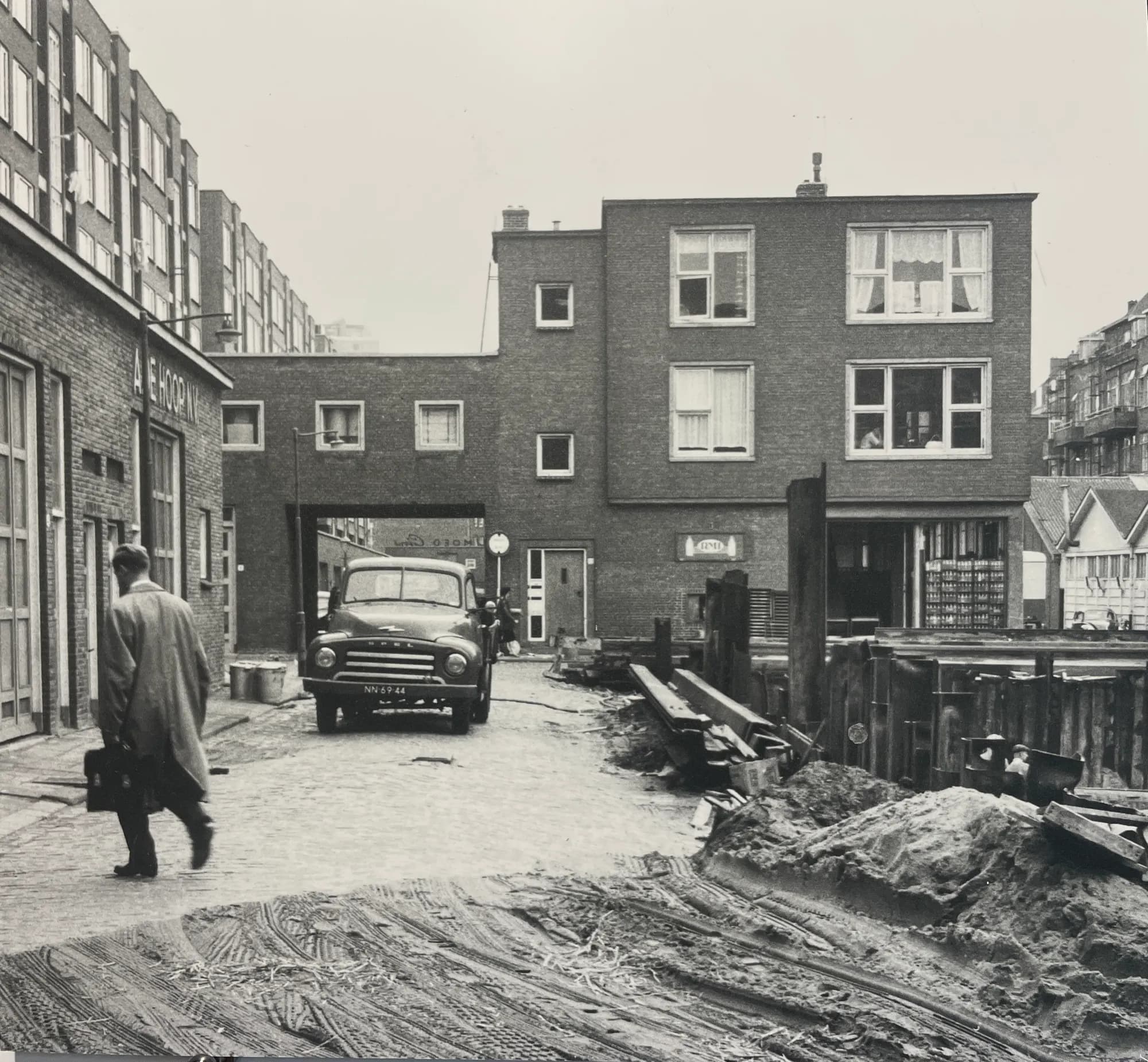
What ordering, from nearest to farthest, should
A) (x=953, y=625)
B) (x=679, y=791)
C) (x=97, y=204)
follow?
1. (x=97, y=204)
2. (x=953, y=625)
3. (x=679, y=791)

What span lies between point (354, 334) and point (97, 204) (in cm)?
102

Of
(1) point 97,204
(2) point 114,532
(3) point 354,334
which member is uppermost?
(1) point 97,204

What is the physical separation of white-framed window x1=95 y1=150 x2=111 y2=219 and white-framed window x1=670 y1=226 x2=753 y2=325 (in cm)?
209

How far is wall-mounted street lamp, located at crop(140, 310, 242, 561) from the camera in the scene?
14.2 ft

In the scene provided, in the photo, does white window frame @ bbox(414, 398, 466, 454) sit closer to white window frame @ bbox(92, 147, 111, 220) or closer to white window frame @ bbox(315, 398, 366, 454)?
white window frame @ bbox(315, 398, 366, 454)

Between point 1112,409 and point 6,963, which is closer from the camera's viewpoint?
point 6,963

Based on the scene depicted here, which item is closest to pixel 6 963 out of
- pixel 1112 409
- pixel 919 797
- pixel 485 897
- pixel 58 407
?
pixel 485 897

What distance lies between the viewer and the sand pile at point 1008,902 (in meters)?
3.01

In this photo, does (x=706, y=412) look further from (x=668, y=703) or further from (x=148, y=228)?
(x=668, y=703)

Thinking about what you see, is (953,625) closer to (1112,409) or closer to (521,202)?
(1112,409)

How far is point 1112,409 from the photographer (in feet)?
13.0

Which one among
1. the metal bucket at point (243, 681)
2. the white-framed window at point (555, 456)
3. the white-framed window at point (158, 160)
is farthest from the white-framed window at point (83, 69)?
the metal bucket at point (243, 681)

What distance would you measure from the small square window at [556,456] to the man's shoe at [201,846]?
1.91 m

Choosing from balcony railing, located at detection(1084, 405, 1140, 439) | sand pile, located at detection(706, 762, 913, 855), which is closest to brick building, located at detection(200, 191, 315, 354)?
sand pile, located at detection(706, 762, 913, 855)
